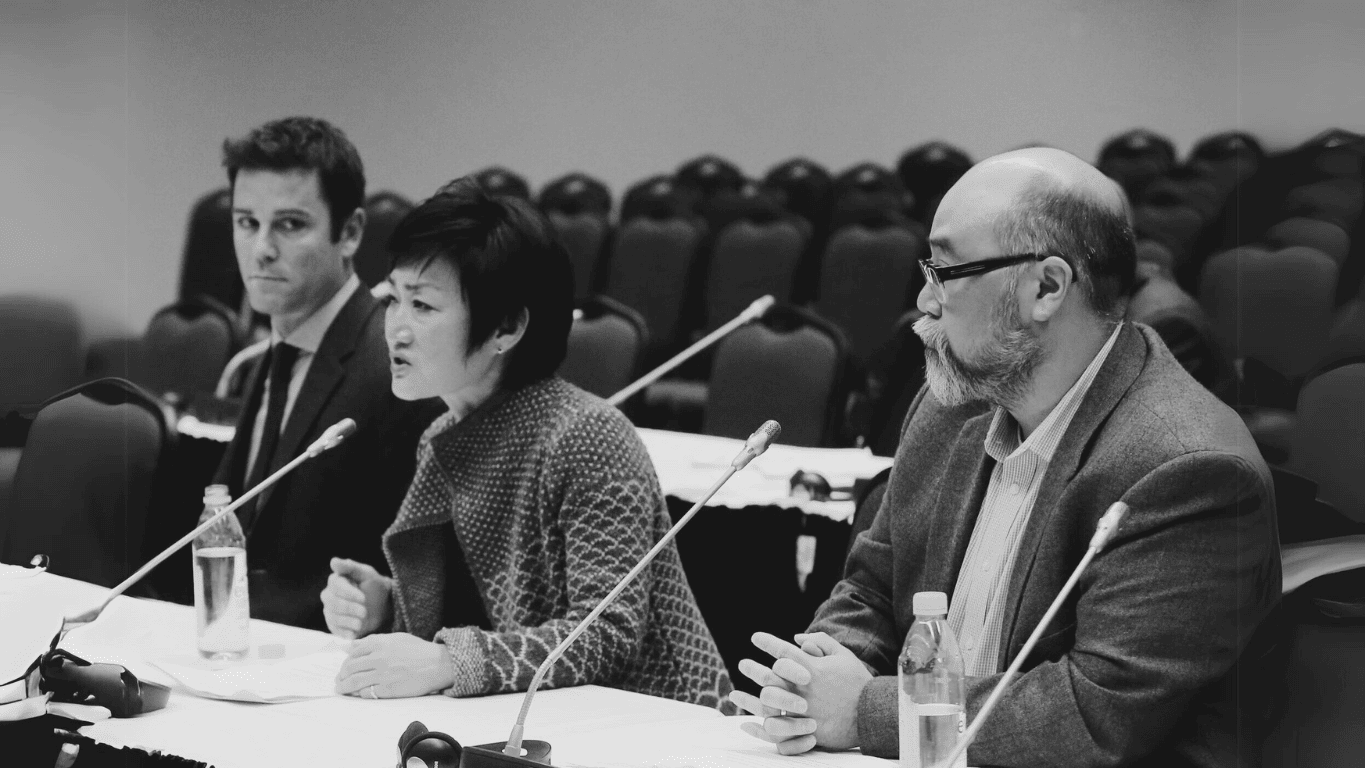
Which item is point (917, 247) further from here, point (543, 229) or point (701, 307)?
point (543, 229)

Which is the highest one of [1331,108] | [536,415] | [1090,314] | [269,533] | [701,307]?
[1331,108]

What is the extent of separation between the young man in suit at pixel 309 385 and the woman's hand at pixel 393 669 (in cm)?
79

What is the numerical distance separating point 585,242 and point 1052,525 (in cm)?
500

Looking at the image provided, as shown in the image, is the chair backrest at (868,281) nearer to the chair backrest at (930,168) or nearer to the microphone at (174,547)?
the chair backrest at (930,168)

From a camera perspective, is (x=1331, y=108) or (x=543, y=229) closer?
(x=1331, y=108)

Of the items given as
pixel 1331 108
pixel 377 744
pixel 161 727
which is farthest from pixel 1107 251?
pixel 161 727

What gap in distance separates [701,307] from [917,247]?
99 cm

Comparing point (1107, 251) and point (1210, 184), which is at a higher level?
point (1107, 251)

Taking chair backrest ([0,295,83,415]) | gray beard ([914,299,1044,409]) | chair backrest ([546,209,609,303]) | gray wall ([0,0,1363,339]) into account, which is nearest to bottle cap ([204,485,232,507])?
chair backrest ([0,295,83,415])

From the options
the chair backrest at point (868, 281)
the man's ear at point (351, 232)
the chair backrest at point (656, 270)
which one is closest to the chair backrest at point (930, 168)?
the chair backrest at point (868, 281)

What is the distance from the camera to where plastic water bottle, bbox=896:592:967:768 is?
1543 millimetres

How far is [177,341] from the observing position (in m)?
4.73

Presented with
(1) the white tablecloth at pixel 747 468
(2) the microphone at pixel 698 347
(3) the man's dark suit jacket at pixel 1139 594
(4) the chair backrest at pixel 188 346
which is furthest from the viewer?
(4) the chair backrest at pixel 188 346

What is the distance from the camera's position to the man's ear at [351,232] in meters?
3.09
